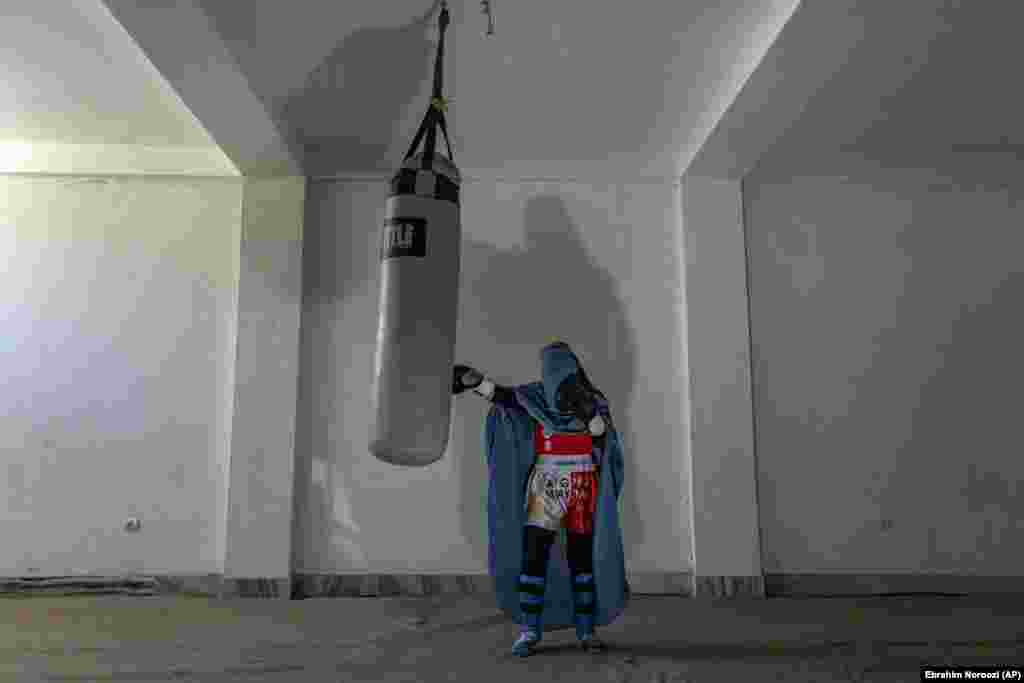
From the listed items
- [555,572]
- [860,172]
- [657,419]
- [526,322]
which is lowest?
[555,572]

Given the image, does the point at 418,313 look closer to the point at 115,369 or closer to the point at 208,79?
the point at 208,79

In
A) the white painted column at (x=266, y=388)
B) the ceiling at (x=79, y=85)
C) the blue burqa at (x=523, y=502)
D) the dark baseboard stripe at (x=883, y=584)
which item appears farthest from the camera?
the dark baseboard stripe at (x=883, y=584)

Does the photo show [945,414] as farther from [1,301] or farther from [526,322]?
[1,301]

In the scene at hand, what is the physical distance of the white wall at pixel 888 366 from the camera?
4.11 m

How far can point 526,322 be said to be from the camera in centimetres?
421

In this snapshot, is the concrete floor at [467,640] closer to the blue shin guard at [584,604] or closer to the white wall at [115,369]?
the blue shin guard at [584,604]

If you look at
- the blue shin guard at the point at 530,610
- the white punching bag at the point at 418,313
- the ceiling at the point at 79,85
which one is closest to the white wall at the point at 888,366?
the blue shin guard at the point at 530,610

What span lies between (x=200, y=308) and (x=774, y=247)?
3.41m

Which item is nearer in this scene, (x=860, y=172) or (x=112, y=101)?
(x=112, y=101)

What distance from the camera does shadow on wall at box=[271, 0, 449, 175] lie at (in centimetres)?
319

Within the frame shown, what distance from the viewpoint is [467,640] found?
122 inches

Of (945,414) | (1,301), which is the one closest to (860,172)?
(945,414)

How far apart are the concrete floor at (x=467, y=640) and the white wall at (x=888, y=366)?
37cm

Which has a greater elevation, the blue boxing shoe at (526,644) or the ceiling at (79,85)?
the ceiling at (79,85)
